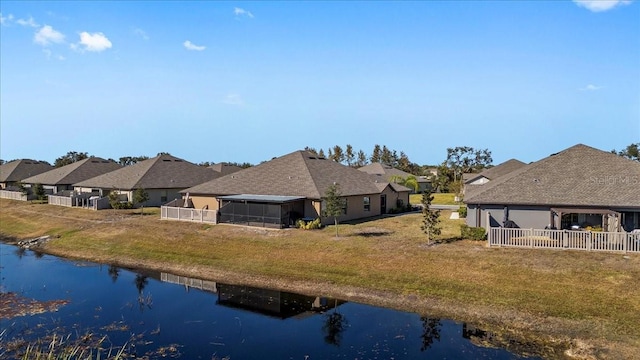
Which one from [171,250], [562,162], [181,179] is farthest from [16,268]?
[562,162]

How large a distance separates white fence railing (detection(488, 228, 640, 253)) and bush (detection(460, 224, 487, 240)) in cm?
178

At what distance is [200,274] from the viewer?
28.7 metres

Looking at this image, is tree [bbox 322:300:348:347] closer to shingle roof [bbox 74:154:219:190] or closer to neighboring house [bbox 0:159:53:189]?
shingle roof [bbox 74:154:219:190]

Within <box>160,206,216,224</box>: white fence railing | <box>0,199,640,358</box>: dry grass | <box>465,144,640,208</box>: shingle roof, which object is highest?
<box>465,144,640,208</box>: shingle roof

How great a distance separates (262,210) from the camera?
1517 inches

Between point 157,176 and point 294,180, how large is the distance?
22.7 metres

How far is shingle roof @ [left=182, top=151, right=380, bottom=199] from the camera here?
41.7 m

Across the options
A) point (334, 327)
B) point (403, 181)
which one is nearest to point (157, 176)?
point (403, 181)

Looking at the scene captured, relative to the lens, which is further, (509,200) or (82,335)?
(509,200)

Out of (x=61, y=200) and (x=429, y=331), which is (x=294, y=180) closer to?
(x=429, y=331)

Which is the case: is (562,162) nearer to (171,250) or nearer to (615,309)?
(615,309)

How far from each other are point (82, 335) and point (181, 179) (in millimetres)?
41901

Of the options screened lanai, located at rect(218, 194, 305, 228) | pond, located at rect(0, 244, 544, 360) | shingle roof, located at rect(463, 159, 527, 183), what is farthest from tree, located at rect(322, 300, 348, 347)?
shingle roof, located at rect(463, 159, 527, 183)

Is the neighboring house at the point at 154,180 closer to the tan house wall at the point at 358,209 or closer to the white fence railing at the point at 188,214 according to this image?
the white fence railing at the point at 188,214
